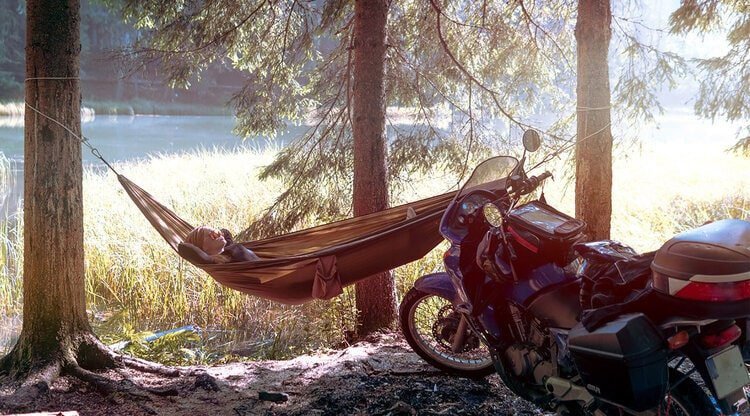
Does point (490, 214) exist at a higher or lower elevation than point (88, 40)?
→ lower

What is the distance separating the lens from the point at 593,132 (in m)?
2.57

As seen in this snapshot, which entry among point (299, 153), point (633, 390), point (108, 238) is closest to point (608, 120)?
point (633, 390)

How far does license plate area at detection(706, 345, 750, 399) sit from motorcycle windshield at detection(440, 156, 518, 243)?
780 millimetres

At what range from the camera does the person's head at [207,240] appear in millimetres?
2510

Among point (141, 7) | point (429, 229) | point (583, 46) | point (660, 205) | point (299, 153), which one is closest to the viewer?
point (429, 229)

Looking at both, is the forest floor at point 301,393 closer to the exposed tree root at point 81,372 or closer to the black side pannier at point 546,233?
the exposed tree root at point 81,372

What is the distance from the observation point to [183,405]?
2174 mm

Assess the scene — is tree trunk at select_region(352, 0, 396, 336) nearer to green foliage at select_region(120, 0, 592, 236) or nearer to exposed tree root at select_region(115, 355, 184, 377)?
green foliage at select_region(120, 0, 592, 236)

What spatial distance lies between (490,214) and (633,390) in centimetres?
177

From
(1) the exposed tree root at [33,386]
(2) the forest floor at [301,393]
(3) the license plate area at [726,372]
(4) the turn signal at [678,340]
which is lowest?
(2) the forest floor at [301,393]

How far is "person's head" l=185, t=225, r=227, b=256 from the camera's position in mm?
2510

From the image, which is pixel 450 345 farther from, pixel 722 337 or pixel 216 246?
pixel 722 337

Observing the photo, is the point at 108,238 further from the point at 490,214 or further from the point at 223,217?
the point at 490,214

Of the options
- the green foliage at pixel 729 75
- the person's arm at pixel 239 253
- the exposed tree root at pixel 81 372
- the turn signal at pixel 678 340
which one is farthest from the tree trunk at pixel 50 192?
the green foliage at pixel 729 75
